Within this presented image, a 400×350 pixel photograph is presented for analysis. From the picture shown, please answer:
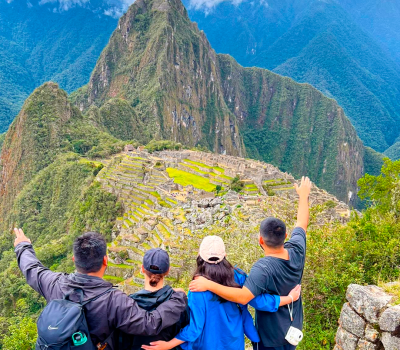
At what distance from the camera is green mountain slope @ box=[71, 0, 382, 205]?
395 feet

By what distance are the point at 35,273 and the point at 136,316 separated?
4.12 feet

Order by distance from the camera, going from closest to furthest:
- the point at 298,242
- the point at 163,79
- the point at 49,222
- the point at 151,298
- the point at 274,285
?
the point at 151,298
the point at 274,285
the point at 298,242
the point at 49,222
the point at 163,79

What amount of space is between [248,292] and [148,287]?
3.59 ft

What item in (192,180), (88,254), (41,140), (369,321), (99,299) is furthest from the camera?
(41,140)

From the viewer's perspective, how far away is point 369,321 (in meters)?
4.67

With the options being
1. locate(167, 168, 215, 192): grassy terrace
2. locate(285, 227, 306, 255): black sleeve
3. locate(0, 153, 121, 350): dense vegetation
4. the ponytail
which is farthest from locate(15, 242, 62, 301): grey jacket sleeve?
locate(167, 168, 215, 192): grassy terrace

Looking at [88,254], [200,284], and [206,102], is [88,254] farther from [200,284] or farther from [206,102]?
[206,102]

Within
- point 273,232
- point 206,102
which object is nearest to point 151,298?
point 273,232

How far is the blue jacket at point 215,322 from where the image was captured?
3727 mm

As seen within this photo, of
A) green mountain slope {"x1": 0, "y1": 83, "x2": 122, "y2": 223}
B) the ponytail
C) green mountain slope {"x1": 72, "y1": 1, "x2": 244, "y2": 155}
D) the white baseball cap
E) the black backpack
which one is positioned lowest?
the black backpack

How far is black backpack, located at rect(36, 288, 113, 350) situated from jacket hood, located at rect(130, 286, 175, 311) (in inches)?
25.0

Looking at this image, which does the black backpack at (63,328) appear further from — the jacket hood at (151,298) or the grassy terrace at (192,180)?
the grassy terrace at (192,180)

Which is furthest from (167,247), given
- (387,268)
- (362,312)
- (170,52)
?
(170,52)

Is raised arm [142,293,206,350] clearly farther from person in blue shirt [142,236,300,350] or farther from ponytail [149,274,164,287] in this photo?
ponytail [149,274,164,287]
